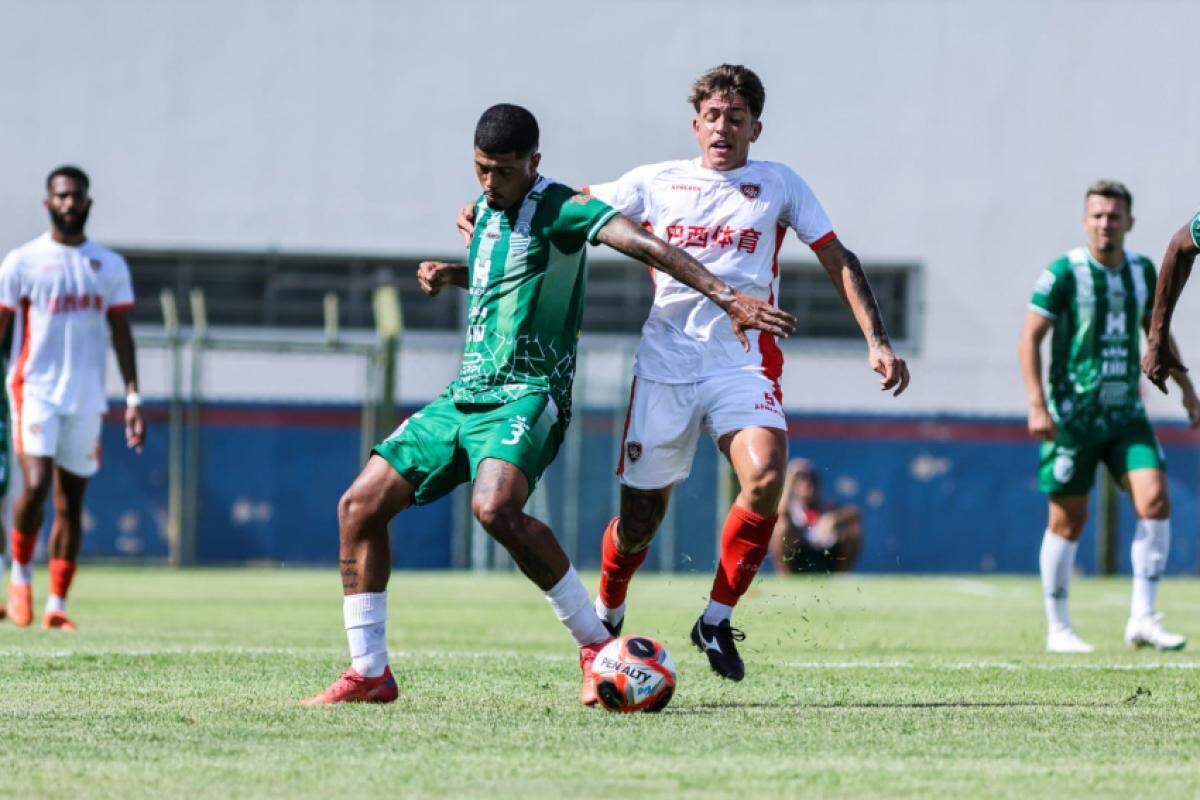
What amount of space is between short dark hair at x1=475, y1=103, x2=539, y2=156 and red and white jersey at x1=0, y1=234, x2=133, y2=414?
5.07m

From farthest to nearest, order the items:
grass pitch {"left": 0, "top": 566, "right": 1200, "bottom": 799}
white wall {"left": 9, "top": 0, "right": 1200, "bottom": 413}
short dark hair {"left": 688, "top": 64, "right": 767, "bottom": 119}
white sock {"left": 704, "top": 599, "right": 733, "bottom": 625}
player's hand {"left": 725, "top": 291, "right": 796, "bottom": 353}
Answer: white wall {"left": 9, "top": 0, "right": 1200, "bottom": 413}, short dark hair {"left": 688, "top": 64, "right": 767, "bottom": 119}, white sock {"left": 704, "top": 599, "right": 733, "bottom": 625}, player's hand {"left": 725, "top": 291, "right": 796, "bottom": 353}, grass pitch {"left": 0, "top": 566, "right": 1200, "bottom": 799}

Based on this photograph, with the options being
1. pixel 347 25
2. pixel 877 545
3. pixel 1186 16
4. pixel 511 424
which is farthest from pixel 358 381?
pixel 511 424

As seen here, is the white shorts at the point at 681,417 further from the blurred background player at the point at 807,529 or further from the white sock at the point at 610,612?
the blurred background player at the point at 807,529

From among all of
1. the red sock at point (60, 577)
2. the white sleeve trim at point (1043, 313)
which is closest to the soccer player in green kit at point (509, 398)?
the white sleeve trim at point (1043, 313)

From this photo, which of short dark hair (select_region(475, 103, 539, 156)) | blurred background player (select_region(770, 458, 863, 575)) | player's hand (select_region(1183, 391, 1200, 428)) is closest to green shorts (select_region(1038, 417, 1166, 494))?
player's hand (select_region(1183, 391, 1200, 428))

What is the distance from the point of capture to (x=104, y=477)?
22312 mm

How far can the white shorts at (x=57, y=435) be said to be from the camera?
10.6 metres

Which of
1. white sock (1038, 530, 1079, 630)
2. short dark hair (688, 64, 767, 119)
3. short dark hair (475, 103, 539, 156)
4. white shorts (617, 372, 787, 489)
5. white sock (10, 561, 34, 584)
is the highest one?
short dark hair (688, 64, 767, 119)

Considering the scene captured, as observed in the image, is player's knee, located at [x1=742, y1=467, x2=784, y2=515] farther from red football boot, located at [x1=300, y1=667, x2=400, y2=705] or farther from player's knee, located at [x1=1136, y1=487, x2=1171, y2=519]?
player's knee, located at [x1=1136, y1=487, x2=1171, y2=519]

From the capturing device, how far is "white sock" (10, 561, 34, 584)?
10609 millimetres

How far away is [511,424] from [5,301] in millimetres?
5451

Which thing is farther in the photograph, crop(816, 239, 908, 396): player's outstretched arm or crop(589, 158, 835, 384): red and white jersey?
crop(589, 158, 835, 384): red and white jersey

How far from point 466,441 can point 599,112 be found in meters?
20.8

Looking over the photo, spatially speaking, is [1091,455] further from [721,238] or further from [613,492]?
[613,492]
